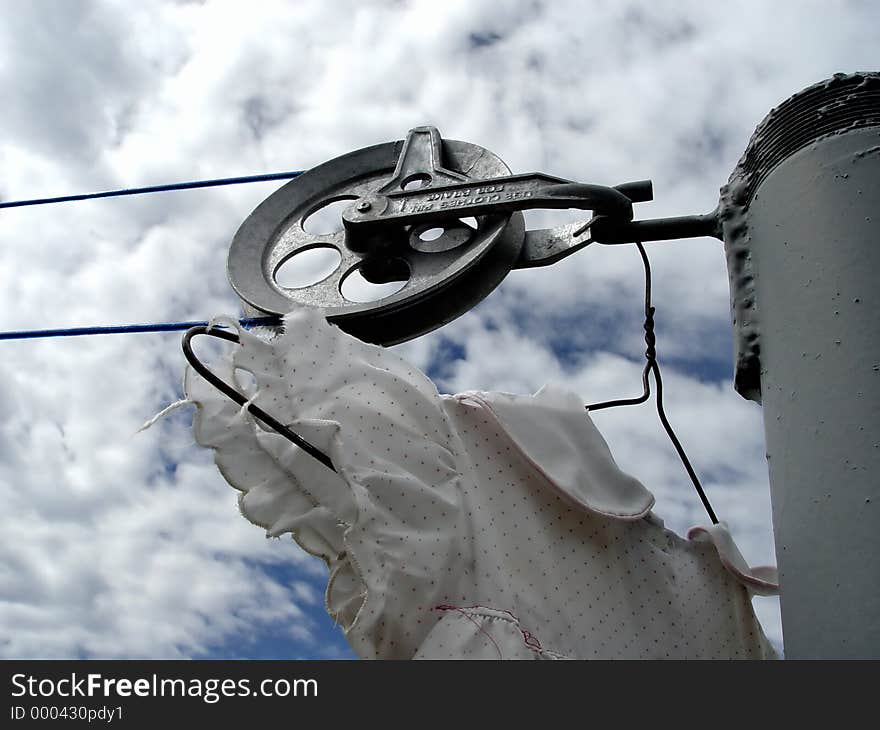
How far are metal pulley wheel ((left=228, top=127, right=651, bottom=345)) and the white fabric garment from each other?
0.38 meters

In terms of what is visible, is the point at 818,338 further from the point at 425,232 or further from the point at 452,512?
the point at 425,232

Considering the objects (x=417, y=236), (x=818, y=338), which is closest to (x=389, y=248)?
(x=417, y=236)

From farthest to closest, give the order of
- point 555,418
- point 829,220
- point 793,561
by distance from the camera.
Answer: point 555,418 → point 829,220 → point 793,561

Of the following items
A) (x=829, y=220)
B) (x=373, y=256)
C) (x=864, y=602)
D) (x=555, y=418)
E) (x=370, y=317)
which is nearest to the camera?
(x=864, y=602)

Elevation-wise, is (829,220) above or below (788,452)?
above

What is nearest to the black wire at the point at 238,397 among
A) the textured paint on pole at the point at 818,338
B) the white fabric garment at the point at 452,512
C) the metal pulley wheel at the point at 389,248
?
the white fabric garment at the point at 452,512

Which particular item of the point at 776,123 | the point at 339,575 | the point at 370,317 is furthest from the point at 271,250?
the point at 776,123

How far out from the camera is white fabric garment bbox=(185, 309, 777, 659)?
141cm

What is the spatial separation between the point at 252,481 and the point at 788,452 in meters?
0.89

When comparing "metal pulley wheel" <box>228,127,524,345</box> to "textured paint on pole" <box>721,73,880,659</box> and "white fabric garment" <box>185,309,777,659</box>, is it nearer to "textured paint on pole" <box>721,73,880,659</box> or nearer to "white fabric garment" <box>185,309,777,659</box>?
"white fabric garment" <box>185,309,777,659</box>

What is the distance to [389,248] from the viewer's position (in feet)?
7.38

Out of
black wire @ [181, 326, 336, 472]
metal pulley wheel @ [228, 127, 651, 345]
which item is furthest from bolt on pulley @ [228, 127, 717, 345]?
black wire @ [181, 326, 336, 472]

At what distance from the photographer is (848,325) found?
1.55 m

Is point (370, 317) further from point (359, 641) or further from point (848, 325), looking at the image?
point (848, 325)
